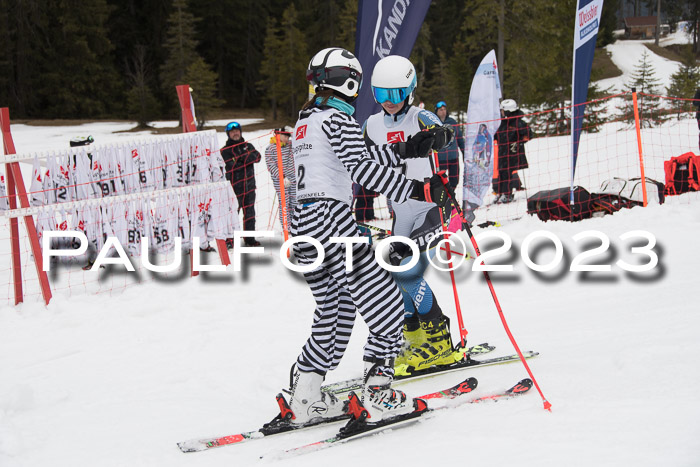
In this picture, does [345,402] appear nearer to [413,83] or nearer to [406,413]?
[406,413]

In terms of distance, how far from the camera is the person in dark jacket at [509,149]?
37.0 ft

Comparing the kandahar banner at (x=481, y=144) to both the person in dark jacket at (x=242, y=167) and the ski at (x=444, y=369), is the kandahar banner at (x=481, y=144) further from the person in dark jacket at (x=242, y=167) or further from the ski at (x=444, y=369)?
the ski at (x=444, y=369)

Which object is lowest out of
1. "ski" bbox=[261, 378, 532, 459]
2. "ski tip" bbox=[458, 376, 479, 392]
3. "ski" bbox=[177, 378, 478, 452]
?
"ski" bbox=[177, 378, 478, 452]

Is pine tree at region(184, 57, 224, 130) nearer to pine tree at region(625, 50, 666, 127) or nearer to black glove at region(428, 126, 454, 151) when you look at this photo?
pine tree at region(625, 50, 666, 127)

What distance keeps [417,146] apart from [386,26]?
4.09 m

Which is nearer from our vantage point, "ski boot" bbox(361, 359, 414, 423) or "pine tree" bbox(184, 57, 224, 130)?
"ski boot" bbox(361, 359, 414, 423)

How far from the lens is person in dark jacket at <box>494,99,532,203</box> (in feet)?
37.0

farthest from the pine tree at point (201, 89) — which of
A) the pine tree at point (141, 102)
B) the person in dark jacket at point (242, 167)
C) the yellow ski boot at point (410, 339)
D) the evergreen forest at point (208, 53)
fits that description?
the yellow ski boot at point (410, 339)

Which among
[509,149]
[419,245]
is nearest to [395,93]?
[419,245]

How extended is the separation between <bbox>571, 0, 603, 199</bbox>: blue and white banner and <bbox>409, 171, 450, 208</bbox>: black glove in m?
5.51

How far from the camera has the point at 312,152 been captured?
131 inches

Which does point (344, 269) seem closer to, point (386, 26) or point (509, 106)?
point (386, 26)

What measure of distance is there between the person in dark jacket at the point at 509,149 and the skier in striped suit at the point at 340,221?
8.18m

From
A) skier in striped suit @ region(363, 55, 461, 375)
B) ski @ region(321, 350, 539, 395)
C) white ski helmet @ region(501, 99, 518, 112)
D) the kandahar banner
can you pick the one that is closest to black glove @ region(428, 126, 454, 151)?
skier in striped suit @ region(363, 55, 461, 375)
